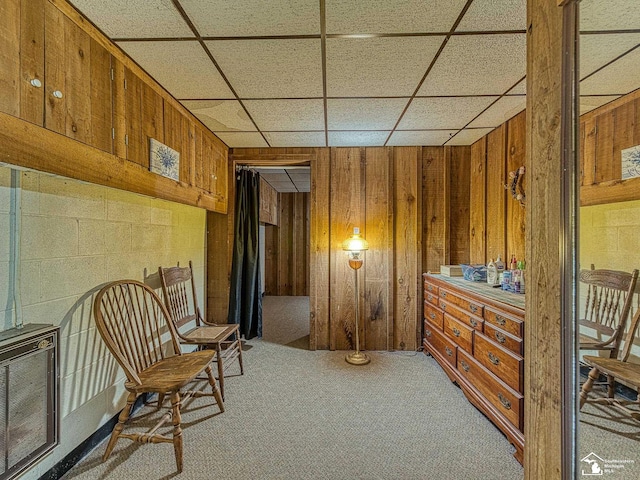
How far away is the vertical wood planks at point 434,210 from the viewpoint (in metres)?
3.43

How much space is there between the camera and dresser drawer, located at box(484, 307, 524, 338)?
179 centimetres

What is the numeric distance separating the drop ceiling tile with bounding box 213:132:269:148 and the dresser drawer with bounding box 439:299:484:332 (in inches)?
97.4

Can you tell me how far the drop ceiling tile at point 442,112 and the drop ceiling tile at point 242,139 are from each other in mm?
1455

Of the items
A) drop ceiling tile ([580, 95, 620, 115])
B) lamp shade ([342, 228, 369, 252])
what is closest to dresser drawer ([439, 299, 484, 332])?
lamp shade ([342, 228, 369, 252])

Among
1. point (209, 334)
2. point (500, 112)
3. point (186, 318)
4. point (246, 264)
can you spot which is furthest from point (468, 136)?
point (186, 318)

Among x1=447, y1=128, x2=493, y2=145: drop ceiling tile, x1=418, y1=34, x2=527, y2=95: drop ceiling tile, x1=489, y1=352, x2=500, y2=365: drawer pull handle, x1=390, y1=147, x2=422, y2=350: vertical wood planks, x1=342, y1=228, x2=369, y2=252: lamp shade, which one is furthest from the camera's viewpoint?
x1=390, y1=147, x2=422, y2=350: vertical wood planks

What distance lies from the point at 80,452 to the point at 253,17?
8.31ft

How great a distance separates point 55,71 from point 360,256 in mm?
2768

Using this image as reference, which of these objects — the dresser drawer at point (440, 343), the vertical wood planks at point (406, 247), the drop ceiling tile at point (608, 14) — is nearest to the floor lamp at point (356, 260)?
the vertical wood planks at point (406, 247)

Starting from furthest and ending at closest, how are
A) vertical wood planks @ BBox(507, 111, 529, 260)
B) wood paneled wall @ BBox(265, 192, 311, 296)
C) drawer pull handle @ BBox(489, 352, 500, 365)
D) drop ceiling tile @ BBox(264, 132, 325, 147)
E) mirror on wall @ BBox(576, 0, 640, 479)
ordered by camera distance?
wood paneled wall @ BBox(265, 192, 311, 296) < drop ceiling tile @ BBox(264, 132, 325, 147) < vertical wood planks @ BBox(507, 111, 529, 260) < drawer pull handle @ BBox(489, 352, 500, 365) < mirror on wall @ BBox(576, 0, 640, 479)

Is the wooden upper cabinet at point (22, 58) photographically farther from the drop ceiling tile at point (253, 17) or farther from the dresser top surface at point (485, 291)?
the dresser top surface at point (485, 291)

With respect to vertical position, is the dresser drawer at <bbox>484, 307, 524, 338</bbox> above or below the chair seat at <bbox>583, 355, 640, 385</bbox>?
below

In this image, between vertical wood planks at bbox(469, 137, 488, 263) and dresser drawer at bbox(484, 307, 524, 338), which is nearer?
dresser drawer at bbox(484, 307, 524, 338)

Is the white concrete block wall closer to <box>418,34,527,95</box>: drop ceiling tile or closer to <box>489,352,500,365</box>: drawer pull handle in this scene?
<box>418,34,527,95</box>: drop ceiling tile
